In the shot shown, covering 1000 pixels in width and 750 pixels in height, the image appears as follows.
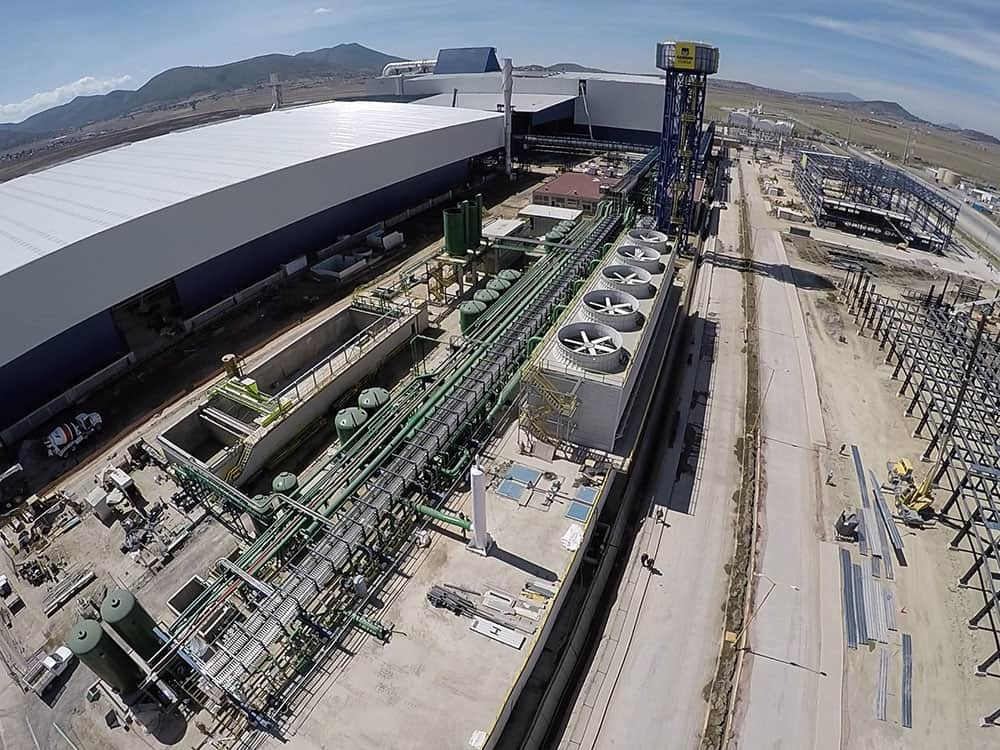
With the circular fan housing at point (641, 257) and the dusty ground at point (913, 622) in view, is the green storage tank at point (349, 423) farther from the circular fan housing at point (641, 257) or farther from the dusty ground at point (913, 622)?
the dusty ground at point (913, 622)

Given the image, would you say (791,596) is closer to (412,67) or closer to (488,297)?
(488,297)

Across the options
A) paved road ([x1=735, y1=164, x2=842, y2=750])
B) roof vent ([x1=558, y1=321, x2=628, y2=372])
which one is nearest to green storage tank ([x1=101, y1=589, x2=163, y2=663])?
roof vent ([x1=558, y1=321, x2=628, y2=372])

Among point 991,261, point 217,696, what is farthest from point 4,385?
Result: point 991,261

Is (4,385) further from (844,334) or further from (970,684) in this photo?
(844,334)

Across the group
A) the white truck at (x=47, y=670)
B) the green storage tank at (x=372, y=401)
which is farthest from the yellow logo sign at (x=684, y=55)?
the white truck at (x=47, y=670)

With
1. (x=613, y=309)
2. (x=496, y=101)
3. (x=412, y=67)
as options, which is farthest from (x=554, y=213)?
(x=412, y=67)

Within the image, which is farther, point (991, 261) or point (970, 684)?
point (991, 261)
